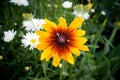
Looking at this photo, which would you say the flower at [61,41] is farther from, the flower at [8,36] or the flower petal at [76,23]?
A: the flower at [8,36]

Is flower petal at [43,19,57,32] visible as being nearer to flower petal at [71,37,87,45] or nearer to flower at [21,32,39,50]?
flower petal at [71,37,87,45]

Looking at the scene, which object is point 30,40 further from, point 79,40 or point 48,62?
point 79,40

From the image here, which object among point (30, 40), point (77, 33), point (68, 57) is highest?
point (30, 40)

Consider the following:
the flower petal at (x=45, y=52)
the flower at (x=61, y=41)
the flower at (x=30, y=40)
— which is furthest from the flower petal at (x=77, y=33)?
the flower at (x=30, y=40)

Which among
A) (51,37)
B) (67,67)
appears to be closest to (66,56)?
(51,37)

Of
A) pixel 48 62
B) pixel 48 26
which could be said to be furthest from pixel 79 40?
pixel 48 62

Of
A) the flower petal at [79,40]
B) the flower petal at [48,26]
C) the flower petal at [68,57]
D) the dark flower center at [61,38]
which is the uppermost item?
the flower petal at [48,26]
